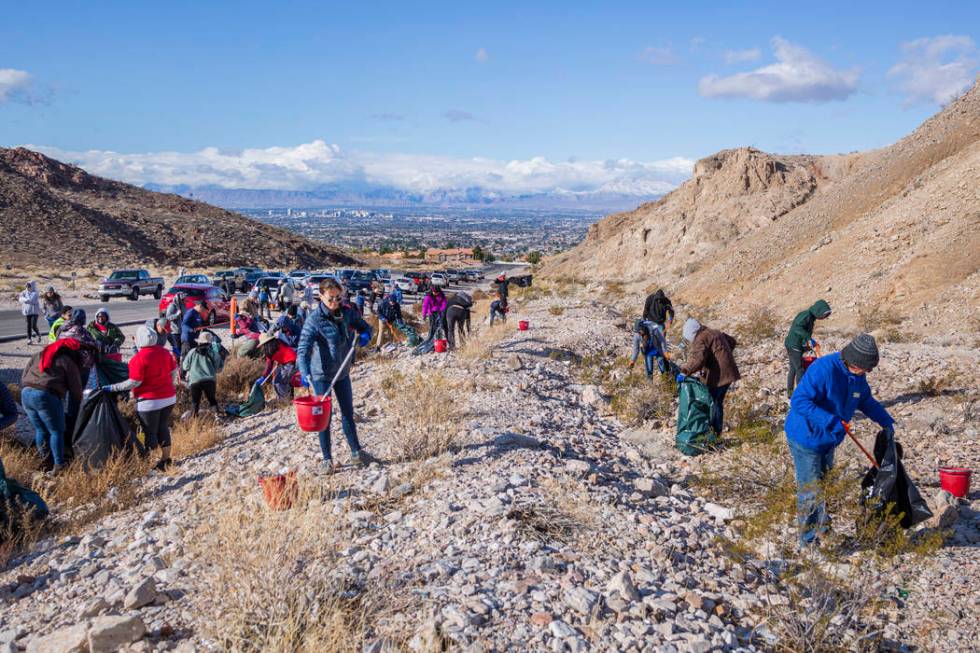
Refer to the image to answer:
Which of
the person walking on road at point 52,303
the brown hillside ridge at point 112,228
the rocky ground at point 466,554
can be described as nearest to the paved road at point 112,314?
the person walking on road at point 52,303

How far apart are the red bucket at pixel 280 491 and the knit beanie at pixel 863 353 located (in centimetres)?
377

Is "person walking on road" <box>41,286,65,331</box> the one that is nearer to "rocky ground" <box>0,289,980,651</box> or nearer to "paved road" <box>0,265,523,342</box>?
"rocky ground" <box>0,289,980,651</box>

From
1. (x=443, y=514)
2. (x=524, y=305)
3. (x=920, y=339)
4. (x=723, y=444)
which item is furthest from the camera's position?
(x=524, y=305)

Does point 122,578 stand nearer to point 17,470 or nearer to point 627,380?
point 17,470

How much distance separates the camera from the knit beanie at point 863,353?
4.27 metres

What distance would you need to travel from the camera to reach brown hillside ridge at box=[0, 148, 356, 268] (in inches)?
1779

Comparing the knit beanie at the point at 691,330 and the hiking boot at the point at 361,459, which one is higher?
the knit beanie at the point at 691,330

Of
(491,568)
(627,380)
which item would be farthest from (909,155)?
(491,568)

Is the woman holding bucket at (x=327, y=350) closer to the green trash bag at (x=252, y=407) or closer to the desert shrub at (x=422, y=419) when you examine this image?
the desert shrub at (x=422, y=419)

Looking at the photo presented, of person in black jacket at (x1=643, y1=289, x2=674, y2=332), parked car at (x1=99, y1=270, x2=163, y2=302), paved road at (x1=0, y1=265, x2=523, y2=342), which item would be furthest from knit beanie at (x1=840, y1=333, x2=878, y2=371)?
parked car at (x1=99, y1=270, x2=163, y2=302)

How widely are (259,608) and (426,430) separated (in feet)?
10.7

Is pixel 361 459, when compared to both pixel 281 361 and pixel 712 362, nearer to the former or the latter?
pixel 281 361

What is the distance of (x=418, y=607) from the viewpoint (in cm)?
369

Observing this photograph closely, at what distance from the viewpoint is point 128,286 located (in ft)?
90.0
